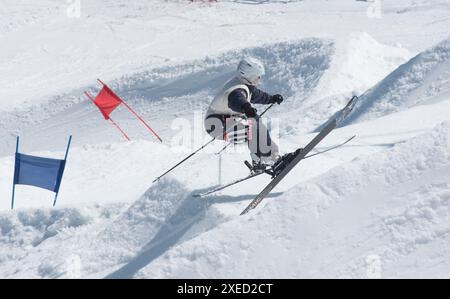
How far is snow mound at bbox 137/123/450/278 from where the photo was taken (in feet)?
24.3

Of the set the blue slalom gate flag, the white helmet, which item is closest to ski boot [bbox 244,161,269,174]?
the white helmet

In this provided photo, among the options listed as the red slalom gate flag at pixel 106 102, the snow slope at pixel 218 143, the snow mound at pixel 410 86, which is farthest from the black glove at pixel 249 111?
the red slalom gate flag at pixel 106 102

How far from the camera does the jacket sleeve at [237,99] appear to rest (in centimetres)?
924

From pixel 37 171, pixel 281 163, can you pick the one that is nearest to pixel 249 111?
pixel 281 163

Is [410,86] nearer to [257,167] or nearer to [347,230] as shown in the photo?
[257,167]

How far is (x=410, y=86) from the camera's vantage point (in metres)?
16.4

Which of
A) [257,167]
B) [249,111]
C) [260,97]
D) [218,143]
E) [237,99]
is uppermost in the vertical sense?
[218,143]

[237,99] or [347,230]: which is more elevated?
[237,99]

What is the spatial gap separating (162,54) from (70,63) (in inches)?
135

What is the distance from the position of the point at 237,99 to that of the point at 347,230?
7.79 ft

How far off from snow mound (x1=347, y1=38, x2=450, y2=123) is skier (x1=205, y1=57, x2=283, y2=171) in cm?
621

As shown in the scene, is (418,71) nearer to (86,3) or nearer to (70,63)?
(70,63)
